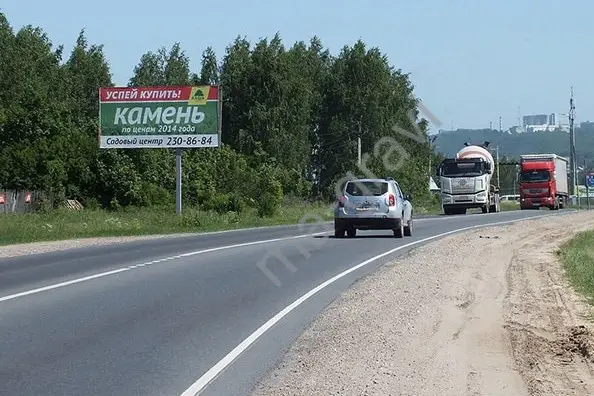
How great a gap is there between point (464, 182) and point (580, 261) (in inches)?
1359

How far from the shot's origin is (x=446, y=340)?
1145 centimetres

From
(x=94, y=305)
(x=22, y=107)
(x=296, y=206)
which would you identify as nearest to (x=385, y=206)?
(x=94, y=305)

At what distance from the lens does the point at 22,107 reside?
213 feet

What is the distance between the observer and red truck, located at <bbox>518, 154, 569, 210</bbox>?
6775 cm

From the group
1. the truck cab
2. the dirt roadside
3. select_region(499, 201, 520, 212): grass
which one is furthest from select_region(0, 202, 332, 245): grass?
select_region(499, 201, 520, 212): grass

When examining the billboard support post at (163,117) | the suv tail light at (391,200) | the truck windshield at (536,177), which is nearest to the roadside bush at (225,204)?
the billboard support post at (163,117)

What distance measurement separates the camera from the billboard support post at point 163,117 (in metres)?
47.1

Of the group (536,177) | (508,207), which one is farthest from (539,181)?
(508,207)

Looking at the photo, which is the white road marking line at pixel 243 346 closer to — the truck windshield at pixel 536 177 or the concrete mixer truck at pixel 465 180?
the concrete mixer truck at pixel 465 180

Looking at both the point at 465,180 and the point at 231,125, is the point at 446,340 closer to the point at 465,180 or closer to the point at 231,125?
the point at 465,180

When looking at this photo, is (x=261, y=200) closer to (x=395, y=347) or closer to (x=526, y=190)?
(x=526, y=190)

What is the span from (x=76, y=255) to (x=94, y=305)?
34.7 ft

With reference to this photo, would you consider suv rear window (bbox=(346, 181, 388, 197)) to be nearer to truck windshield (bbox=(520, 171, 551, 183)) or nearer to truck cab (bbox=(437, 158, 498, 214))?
truck cab (bbox=(437, 158, 498, 214))

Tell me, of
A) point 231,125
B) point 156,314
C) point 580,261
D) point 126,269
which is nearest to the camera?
point 156,314
